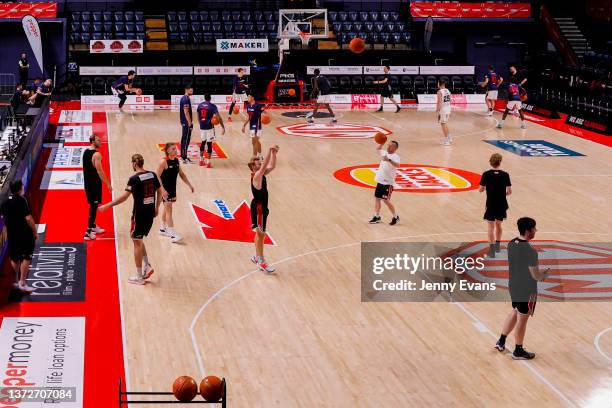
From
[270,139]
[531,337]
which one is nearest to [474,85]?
[270,139]

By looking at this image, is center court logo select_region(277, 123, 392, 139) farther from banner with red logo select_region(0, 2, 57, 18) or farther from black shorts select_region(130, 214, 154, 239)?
black shorts select_region(130, 214, 154, 239)

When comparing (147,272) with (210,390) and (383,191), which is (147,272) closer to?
(383,191)

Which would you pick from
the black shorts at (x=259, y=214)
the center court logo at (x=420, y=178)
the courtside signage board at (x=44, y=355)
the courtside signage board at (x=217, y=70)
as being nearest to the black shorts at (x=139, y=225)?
the courtside signage board at (x=44, y=355)

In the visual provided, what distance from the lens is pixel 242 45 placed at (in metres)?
39.0

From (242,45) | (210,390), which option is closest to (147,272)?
(210,390)

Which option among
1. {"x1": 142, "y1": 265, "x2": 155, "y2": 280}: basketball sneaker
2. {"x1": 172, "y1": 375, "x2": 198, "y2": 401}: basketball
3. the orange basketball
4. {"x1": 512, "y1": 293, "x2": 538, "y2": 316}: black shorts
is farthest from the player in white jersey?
{"x1": 172, "y1": 375, "x2": 198, "y2": 401}: basketball

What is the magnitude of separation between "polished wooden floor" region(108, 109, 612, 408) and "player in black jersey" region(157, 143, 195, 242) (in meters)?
0.29

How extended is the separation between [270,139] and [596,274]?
14404mm

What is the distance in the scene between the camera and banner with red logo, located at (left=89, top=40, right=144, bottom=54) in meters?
37.7

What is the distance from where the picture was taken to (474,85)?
39.9 meters

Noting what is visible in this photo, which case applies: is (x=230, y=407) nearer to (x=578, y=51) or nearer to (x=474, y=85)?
(x=474, y=85)

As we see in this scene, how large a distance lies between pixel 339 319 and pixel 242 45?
92.5 ft

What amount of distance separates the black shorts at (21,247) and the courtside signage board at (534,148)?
633 inches

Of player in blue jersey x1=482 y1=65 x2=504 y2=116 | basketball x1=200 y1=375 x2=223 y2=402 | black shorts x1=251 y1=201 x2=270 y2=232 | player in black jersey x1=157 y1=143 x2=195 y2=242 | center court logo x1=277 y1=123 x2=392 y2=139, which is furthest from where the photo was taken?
player in blue jersey x1=482 y1=65 x2=504 y2=116
